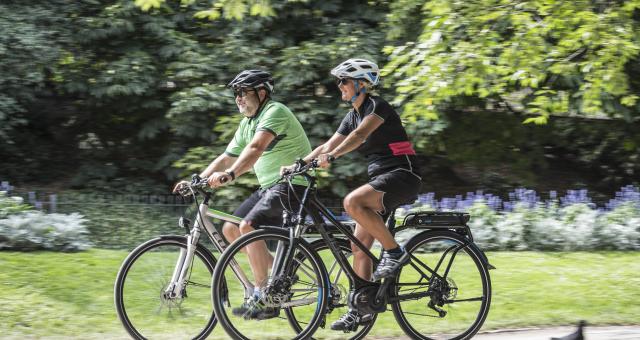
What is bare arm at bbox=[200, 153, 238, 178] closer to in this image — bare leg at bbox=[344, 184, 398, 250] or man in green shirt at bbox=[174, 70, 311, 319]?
man in green shirt at bbox=[174, 70, 311, 319]

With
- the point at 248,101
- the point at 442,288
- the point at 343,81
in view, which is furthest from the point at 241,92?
the point at 442,288

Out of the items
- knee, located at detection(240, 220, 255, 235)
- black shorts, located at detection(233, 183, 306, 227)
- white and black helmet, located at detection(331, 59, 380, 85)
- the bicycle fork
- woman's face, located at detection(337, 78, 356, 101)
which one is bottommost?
the bicycle fork

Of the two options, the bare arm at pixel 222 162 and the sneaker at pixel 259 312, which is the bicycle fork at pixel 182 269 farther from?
the bare arm at pixel 222 162

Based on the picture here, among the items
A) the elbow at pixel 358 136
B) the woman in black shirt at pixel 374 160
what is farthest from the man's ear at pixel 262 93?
the elbow at pixel 358 136

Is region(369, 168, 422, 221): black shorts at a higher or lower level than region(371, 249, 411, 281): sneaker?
higher

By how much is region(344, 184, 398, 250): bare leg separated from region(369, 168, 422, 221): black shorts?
0.14ft

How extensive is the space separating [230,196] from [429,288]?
238 inches

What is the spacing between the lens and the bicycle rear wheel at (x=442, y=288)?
631 cm

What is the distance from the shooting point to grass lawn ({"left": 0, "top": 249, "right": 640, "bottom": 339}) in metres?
6.80

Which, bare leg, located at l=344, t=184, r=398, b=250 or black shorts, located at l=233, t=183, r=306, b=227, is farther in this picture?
black shorts, located at l=233, t=183, r=306, b=227

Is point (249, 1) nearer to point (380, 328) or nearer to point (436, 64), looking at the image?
point (436, 64)

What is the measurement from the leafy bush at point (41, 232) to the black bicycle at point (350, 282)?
Result: 3.63 m

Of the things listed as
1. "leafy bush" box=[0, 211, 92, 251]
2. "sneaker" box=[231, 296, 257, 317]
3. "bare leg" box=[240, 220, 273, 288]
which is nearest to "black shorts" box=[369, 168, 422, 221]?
"bare leg" box=[240, 220, 273, 288]

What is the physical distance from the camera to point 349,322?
239 inches
